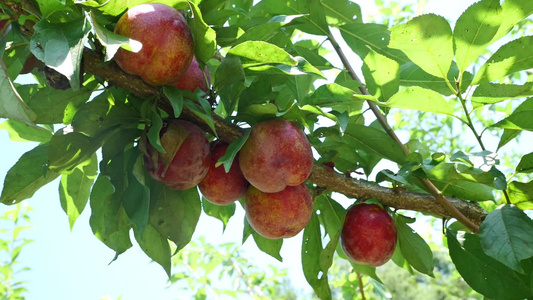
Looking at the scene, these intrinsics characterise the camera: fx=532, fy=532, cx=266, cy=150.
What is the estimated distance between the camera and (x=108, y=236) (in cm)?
111

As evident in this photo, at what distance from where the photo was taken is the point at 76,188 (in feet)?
3.89

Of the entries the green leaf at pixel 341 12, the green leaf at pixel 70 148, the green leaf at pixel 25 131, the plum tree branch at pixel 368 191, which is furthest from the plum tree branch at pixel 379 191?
the green leaf at pixel 25 131

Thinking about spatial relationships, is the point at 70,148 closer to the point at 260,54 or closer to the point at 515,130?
the point at 260,54

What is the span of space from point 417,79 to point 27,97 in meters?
0.84

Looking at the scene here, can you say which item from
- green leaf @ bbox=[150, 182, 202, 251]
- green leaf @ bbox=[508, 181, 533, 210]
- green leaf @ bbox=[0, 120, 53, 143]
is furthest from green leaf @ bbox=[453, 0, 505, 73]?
green leaf @ bbox=[0, 120, 53, 143]

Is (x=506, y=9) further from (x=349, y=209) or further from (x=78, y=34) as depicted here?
(x=78, y=34)

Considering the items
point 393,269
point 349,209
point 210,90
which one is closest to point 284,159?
point 210,90

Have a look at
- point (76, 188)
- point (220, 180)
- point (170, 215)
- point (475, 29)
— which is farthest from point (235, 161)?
point (475, 29)

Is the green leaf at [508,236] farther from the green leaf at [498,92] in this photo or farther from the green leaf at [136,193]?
the green leaf at [136,193]

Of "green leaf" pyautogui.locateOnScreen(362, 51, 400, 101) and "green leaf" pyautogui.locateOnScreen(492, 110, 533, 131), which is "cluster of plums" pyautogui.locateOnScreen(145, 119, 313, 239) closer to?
"green leaf" pyautogui.locateOnScreen(362, 51, 400, 101)

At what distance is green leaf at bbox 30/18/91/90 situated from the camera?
0.69 m

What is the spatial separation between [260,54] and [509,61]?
0.47m

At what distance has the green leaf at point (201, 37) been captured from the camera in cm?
85

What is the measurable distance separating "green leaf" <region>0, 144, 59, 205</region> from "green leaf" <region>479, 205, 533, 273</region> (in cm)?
80
